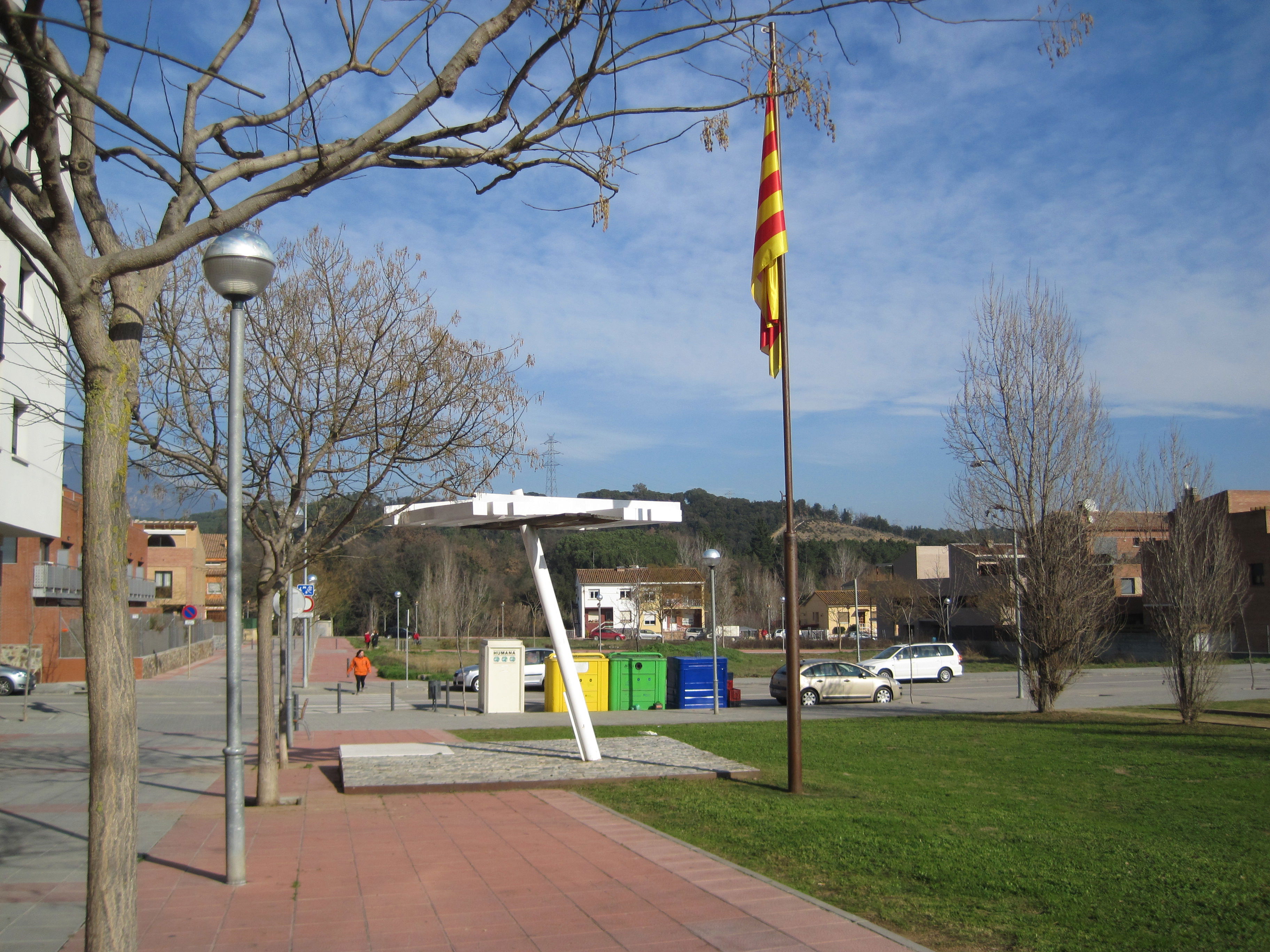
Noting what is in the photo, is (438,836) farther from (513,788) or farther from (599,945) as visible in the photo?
(599,945)

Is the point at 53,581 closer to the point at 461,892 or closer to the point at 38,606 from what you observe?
the point at 38,606

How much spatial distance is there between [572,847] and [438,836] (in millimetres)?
1400

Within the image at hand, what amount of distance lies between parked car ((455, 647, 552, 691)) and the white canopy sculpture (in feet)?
53.3

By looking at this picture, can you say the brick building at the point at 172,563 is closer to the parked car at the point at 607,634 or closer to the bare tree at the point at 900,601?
the parked car at the point at 607,634

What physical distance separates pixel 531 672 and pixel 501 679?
7.39 metres

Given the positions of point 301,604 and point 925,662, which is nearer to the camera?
point 301,604

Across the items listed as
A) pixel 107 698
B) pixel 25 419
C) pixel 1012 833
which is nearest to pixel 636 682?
pixel 25 419

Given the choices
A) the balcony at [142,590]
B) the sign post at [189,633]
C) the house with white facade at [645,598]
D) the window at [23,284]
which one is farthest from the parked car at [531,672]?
the balcony at [142,590]

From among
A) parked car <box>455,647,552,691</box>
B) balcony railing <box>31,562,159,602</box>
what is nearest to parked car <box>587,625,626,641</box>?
parked car <box>455,647,552,691</box>

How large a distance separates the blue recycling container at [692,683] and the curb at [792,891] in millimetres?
14333

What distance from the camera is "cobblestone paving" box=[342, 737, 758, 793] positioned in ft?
38.1

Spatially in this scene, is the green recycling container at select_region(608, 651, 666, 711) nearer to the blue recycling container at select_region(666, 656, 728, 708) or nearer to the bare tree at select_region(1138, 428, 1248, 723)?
the blue recycling container at select_region(666, 656, 728, 708)

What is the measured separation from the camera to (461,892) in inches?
273

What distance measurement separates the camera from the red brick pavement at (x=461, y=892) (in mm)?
5773
